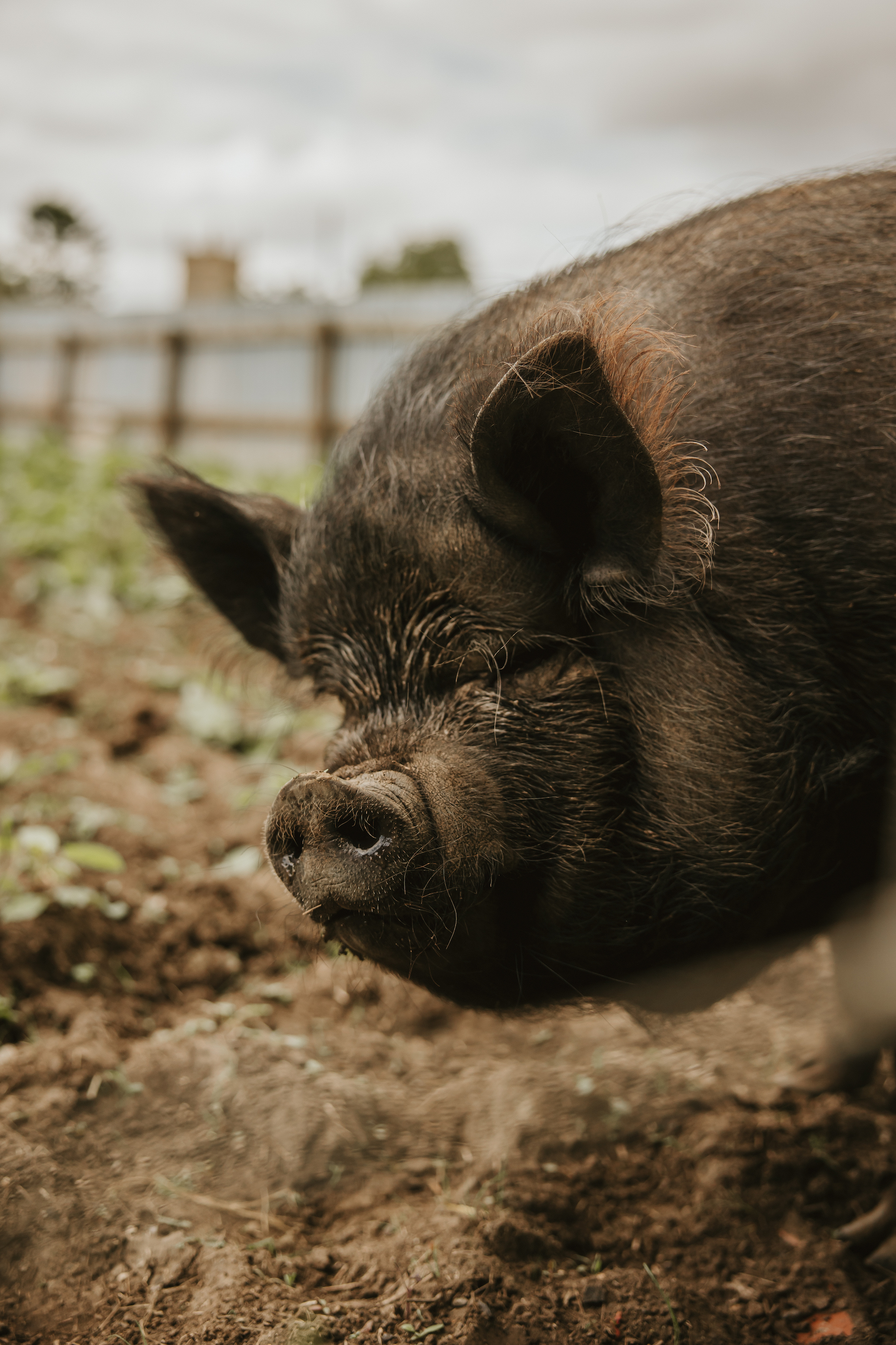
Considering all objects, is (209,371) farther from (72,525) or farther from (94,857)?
(94,857)

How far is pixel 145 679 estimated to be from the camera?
241 inches

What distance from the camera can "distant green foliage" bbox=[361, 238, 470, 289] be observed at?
57.3 ft

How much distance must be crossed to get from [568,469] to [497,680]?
449 mm

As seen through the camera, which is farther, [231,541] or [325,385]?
[325,385]

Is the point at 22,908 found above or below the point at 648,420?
below

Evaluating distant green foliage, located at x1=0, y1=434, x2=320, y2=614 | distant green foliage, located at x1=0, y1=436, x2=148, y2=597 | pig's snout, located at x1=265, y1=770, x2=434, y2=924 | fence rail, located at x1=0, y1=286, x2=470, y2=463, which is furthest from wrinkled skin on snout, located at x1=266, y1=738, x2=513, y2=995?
fence rail, located at x1=0, y1=286, x2=470, y2=463

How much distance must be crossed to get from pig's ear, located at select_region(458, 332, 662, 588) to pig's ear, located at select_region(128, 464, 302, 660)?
76 cm

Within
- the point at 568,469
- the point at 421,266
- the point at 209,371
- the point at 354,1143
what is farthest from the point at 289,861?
the point at 421,266

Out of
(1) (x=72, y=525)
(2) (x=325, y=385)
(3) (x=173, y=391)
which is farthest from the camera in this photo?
(3) (x=173, y=391)

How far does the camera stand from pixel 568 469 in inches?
88.8

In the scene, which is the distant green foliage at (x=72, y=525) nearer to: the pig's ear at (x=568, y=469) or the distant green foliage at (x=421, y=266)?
the pig's ear at (x=568, y=469)

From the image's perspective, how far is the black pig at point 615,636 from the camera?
2207 millimetres

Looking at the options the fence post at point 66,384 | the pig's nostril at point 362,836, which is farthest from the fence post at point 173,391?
the pig's nostril at point 362,836

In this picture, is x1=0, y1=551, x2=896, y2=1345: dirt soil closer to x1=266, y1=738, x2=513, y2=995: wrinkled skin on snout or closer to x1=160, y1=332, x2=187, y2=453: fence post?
x1=266, y1=738, x2=513, y2=995: wrinkled skin on snout
